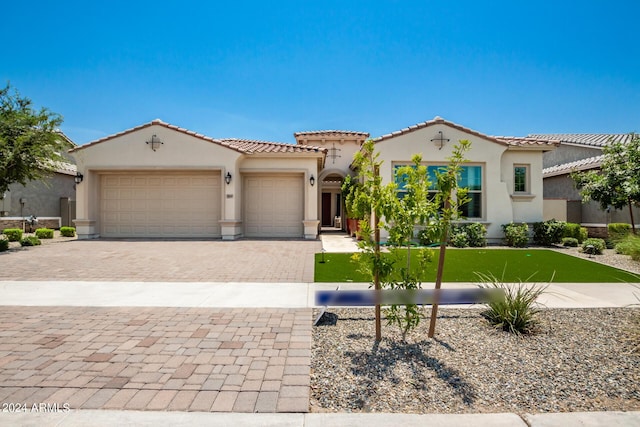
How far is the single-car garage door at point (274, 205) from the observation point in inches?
643

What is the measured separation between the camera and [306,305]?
554 cm

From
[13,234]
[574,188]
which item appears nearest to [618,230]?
[574,188]

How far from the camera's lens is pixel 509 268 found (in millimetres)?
8836

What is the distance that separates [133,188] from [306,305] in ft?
44.7

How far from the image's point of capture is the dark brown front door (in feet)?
85.4

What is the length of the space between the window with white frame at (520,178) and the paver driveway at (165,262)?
915 cm

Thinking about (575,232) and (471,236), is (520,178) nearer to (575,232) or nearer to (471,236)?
(575,232)

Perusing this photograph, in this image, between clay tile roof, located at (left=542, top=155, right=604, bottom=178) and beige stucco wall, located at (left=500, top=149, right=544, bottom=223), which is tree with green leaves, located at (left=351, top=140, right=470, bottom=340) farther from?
clay tile roof, located at (left=542, top=155, right=604, bottom=178)

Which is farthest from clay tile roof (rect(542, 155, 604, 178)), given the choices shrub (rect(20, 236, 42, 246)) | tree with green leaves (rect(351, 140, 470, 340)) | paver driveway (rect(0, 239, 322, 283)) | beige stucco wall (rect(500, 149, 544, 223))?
shrub (rect(20, 236, 42, 246))

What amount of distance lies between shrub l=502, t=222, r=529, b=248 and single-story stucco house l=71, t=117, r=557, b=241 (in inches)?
21.9

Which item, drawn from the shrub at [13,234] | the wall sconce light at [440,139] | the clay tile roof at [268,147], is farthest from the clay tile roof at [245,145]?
the wall sconce light at [440,139]

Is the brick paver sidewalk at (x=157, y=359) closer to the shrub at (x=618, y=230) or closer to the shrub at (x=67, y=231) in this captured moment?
the shrub at (x=618, y=230)

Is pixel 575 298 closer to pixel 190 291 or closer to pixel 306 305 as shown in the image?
pixel 306 305

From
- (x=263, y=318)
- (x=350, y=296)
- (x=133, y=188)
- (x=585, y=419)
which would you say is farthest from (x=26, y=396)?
(x=133, y=188)
